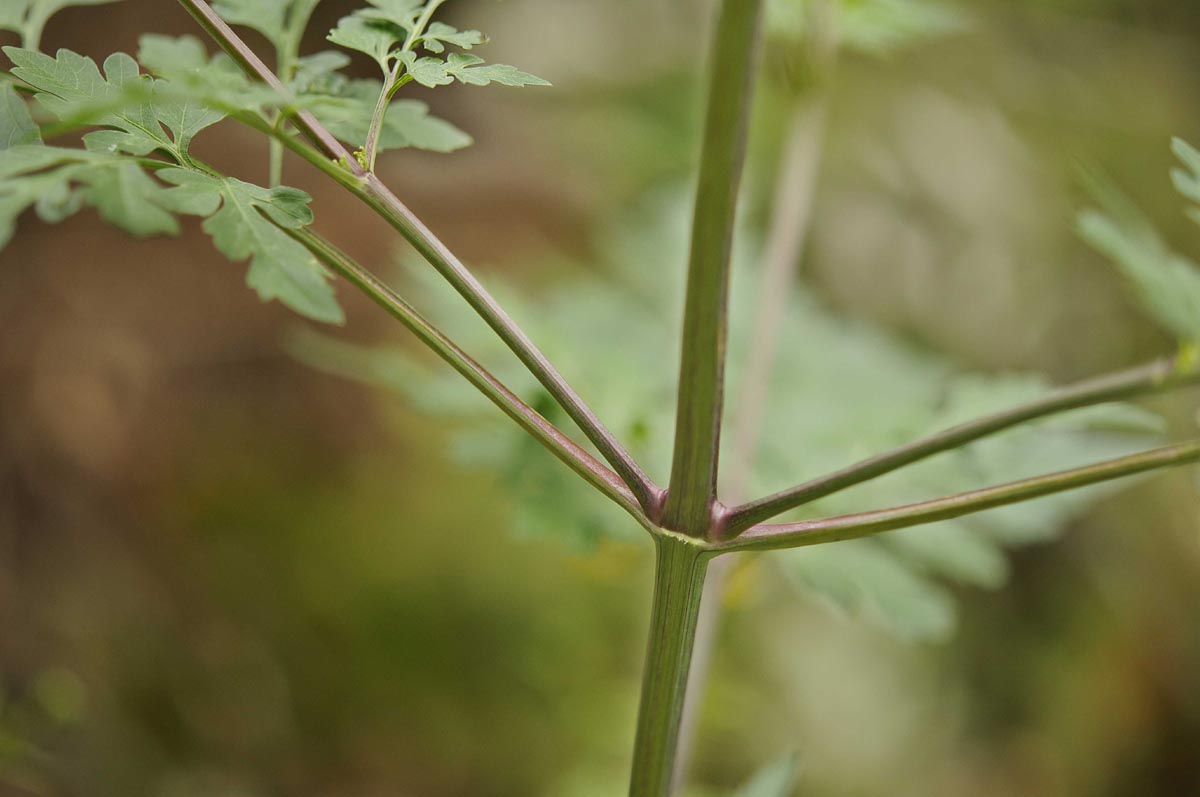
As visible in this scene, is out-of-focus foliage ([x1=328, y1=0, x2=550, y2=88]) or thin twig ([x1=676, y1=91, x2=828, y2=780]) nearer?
out-of-focus foliage ([x1=328, y1=0, x2=550, y2=88])

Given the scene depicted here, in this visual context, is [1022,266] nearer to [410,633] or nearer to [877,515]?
[410,633]

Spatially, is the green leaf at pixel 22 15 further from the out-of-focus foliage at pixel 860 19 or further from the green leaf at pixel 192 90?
the out-of-focus foliage at pixel 860 19

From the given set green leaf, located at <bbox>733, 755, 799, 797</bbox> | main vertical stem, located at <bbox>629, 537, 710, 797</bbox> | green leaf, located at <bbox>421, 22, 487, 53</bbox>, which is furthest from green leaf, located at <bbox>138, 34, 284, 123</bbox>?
green leaf, located at <bbox>733, 755, 799, 797</bbox>

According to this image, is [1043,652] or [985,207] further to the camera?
[985,207]

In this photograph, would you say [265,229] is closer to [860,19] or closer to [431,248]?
[431,248]

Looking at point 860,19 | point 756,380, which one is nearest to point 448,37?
point 756,380

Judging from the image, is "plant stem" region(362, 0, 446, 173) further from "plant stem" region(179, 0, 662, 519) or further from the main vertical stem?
the main vertical stem

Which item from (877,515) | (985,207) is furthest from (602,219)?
(877,515)
